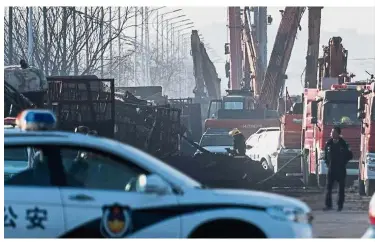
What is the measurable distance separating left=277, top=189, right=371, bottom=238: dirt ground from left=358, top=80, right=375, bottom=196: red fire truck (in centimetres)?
32

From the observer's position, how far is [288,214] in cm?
896

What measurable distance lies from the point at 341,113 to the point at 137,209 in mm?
17998

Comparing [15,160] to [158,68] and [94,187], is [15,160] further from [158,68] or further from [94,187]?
[158,68]

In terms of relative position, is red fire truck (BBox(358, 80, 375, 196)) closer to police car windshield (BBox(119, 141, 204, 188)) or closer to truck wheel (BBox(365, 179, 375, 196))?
truck wheel (BBox(365, 179, 375, 196))

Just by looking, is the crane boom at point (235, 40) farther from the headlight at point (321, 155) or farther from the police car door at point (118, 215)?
the police car door at point (118, 215)

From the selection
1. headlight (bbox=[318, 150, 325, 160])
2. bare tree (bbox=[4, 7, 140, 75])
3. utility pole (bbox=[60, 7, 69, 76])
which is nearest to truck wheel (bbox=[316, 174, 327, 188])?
headlight (bbox=[318, 150, 325, 160])

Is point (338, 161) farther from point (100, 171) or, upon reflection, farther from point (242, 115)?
point (242, 115)

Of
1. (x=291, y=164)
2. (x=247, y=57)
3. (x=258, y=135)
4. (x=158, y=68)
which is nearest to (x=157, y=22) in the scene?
(x=158, y=68)

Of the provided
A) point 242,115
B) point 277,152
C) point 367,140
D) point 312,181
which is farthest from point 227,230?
point 242,115

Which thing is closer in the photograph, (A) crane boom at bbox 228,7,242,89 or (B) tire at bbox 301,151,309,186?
(B) tire at bbox 301,151,309,186

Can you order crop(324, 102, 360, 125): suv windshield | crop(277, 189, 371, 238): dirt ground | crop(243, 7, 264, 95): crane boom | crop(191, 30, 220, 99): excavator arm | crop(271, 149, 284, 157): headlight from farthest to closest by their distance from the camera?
crop(191, 30, 220, 99): excavator arm < crop(243, 7, 264, 95): crane boom < crop(271, 149, 284, 157): headlight < crop(324, 102, 360, 125): suv windshield < crop(277, 189, 371, 238): dirt ground

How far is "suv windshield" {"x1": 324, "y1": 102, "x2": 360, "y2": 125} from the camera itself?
85.7 feet

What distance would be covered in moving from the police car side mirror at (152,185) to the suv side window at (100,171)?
267mm

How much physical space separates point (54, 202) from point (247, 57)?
49.8 metres
